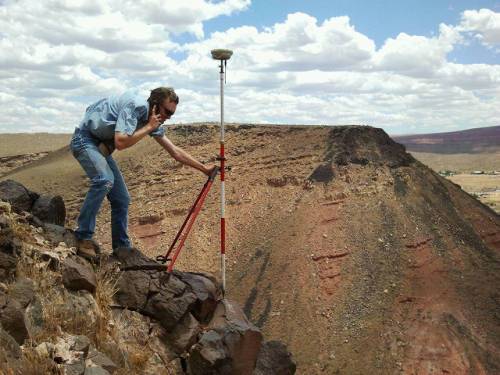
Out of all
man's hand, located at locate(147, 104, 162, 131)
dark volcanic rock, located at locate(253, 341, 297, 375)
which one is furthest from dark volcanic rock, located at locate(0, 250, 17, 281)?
dark volcanic rock, located at locate(253, 341, 297, 375)

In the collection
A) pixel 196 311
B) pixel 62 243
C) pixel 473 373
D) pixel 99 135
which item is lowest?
pixel 473 373

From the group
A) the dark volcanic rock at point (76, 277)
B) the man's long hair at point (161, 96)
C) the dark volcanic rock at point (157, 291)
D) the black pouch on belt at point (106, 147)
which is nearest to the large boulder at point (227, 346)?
the dark volcanic rock at point (157, 291)

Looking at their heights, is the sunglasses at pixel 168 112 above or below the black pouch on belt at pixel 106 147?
above

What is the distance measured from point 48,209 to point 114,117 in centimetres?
182

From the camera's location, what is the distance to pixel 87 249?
670 centimetres

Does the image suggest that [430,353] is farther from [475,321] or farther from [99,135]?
[99,135]

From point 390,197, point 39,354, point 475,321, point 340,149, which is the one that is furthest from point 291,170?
point 39,354

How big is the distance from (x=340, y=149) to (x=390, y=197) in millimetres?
2231

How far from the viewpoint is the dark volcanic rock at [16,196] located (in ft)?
22.6

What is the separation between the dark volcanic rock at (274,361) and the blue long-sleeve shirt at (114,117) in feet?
10.0

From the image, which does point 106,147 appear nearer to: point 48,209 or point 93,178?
point 93,178

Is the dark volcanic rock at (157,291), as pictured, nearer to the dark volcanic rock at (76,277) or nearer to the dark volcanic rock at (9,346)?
the dark volcanic rock at (76,277)

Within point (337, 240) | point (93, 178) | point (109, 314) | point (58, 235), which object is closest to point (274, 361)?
point (109, 314)

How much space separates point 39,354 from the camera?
14.9 feet
